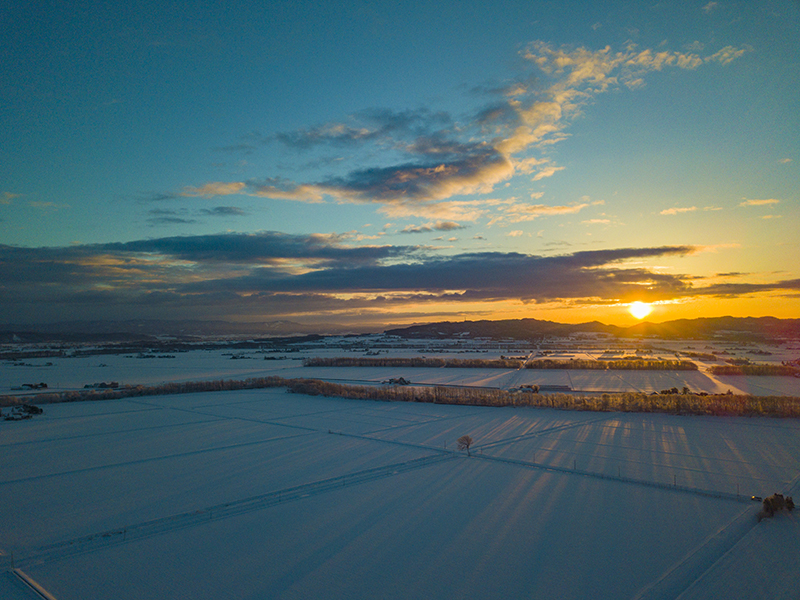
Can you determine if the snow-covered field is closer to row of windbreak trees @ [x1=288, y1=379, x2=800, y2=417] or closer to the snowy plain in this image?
row of windbreak trees @ [x1=288, y1=379, x2=800, y2=417]

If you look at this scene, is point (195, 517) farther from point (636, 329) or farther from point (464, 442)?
point (636, 329)

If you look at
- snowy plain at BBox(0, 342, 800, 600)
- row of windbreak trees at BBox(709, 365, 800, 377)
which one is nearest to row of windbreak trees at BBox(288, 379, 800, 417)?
snowy plain at BBox(0, 342, 800, 600)

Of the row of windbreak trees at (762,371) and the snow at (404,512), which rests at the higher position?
the snow at (404,512)

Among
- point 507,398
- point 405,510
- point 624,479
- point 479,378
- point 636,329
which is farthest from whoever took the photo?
point 636,329

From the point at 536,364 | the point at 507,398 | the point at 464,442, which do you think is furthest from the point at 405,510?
the point at 536,364

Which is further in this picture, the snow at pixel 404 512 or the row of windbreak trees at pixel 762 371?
the row of windbreak trees at pixel 762 371

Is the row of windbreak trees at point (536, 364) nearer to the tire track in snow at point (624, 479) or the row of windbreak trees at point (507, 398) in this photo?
the row of windbreak trees at point (507, 398)

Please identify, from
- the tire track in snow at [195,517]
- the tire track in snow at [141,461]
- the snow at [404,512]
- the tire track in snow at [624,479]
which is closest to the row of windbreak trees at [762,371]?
the snow at [404,512]
